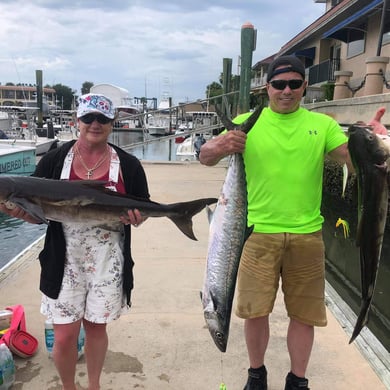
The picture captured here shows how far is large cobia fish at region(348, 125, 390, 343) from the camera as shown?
6.21 ft

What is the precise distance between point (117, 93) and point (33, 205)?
5299 cm

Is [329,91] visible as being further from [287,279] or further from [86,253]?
[86,253]

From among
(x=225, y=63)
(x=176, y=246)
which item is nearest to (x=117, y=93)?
(x=225, y=63)

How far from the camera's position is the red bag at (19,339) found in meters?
2.87

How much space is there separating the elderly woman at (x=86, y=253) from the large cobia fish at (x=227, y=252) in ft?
1.56

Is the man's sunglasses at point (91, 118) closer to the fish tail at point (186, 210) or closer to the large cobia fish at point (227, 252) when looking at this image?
the fish tail at point (186, 210)

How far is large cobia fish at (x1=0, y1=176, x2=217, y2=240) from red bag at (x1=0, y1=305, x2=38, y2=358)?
1167 millimetres

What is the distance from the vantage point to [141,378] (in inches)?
112

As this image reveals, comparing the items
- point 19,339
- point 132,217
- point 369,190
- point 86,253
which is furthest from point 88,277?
point 369,190

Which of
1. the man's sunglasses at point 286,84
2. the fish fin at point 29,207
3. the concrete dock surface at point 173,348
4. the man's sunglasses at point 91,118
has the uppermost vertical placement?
the man's sunglasses at point 286,84

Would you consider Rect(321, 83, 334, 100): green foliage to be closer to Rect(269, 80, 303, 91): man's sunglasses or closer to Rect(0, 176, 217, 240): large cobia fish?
Rect(269, 80, 303, 91): man's sunglasses

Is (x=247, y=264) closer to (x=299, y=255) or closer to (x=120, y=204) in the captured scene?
(x=299, y=255)

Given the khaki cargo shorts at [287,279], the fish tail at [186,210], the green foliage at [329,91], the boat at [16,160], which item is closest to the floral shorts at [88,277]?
the fish tail at [186,210]

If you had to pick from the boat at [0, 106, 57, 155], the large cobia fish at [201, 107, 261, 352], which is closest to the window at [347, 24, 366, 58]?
the boat at [0, 106, 57, 155]
